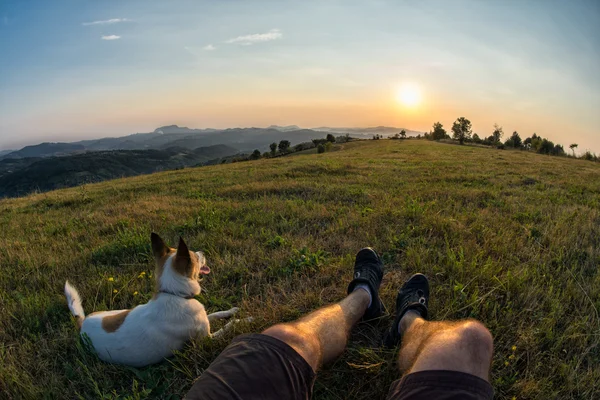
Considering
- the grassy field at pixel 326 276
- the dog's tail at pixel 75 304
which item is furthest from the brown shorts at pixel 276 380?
the dog's tail at pixel 75 304

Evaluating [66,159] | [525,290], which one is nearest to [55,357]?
[525,290]

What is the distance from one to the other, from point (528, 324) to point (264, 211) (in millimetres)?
4812

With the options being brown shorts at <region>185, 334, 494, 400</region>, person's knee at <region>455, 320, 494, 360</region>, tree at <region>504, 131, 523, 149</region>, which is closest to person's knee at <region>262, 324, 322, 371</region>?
brown shorts at <region>185, 334, 494, 400</region>

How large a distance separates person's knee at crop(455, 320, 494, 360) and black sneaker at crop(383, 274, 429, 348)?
63cm

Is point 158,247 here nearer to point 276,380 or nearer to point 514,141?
point 276,380

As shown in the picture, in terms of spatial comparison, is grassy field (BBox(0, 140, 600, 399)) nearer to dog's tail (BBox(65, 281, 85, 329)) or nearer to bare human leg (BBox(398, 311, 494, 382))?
dog's tail (BBox(65, 281, 85, 329))

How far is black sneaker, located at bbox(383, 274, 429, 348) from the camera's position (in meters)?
2.59

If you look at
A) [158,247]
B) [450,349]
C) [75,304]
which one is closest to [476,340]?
[450,349]

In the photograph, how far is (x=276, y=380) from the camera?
1.77 metres

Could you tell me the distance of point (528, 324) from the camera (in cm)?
268

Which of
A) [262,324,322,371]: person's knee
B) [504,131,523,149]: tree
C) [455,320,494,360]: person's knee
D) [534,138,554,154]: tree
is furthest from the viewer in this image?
[504,131,523,149]: tree

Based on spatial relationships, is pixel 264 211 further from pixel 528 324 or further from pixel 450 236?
pixel 528 324

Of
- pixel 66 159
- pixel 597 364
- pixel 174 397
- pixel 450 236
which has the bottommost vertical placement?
pixel 174 397

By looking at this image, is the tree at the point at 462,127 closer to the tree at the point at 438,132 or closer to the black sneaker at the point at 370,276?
the tree at the point at 438,132
